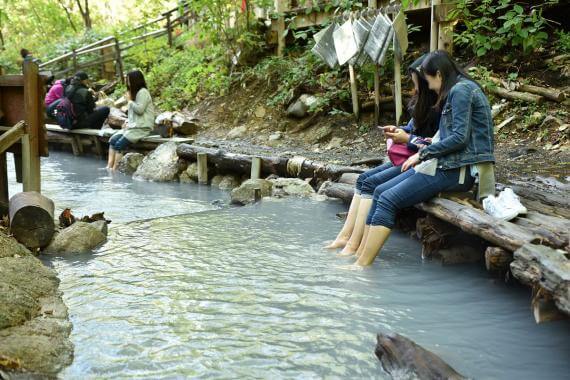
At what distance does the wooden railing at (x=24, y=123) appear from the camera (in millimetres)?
5828

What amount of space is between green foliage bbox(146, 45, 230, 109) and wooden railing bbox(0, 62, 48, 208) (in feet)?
29.2

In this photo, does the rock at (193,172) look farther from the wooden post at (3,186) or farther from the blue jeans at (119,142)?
the wooden post at (3,186)

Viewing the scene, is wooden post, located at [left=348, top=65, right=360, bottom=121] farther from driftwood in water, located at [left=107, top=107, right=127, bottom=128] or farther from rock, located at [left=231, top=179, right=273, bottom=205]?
driftwood in water, located at [left=107, top=107, right=127, bottom=128]

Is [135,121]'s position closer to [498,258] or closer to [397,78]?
[397,78]

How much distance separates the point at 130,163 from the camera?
11.8 metres

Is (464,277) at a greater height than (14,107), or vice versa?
(14,107)

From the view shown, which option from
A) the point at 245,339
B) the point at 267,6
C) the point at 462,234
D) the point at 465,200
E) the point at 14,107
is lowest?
the point at 245,339

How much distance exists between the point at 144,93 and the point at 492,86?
6.66 m

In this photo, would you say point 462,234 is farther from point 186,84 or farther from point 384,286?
point 186,84

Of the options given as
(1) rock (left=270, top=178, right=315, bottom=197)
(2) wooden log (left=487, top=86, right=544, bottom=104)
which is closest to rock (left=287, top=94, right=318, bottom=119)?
(1) rock (left=270, top=178, right=315, bottom=197)

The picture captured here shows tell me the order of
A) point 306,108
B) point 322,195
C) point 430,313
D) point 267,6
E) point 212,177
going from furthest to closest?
point 267,6, point 306,108, point 212,177, point 322,195, point 430,313

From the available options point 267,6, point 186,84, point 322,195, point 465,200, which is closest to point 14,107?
point 322,195

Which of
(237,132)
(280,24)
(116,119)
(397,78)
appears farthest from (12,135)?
(280,24)

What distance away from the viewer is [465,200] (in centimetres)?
476
